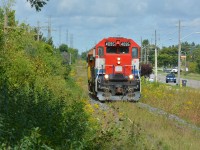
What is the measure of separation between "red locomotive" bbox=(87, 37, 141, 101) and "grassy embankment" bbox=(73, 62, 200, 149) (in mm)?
2016

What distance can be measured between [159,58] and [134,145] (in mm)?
125375

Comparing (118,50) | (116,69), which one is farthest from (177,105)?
(118,50)

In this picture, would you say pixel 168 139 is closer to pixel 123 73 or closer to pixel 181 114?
pixel 181 114

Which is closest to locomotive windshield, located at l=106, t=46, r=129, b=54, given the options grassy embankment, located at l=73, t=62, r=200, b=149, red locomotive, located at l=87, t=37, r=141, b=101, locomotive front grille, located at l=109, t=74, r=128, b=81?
red locomotive, located at l=87, t=37, r=141, b=101

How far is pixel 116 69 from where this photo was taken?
2794 cm

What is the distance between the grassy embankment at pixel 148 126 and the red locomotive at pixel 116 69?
6.61 ft

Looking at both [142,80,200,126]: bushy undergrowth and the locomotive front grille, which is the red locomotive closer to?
the locomotive front grille

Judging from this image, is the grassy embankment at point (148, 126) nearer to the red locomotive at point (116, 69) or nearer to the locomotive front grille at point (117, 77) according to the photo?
the red locomotive at point (116, 69)

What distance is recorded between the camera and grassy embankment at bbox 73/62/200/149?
34.0ft

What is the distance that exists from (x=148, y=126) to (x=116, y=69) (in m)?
11.7

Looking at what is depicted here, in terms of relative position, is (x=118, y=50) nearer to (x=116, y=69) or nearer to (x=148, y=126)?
(x=116, y=69)

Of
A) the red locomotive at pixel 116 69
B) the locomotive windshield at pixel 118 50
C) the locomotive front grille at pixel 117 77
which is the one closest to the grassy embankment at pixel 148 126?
the red locomotive at pixel 116 69

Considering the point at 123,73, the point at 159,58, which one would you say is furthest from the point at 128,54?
the point at 159,58

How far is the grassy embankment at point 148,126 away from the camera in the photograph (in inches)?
408
